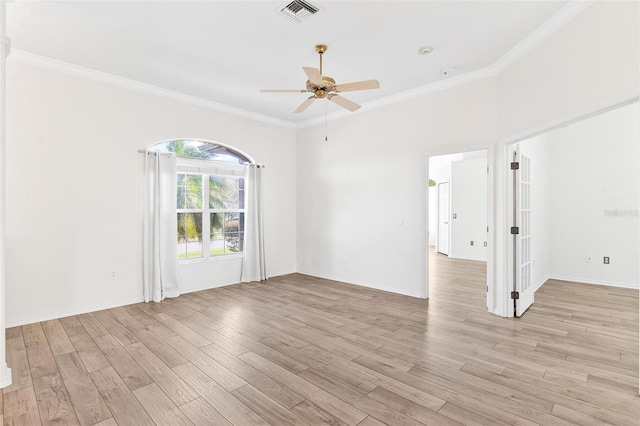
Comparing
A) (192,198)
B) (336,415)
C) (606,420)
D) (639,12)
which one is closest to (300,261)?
(192,198)

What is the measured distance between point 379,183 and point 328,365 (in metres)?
3.30

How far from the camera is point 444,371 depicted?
2568 millimetres

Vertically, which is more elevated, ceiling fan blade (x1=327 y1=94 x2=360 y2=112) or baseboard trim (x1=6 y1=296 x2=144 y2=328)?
ceiling fan blade (x1=327 y1=94 x2=360 y2=112)

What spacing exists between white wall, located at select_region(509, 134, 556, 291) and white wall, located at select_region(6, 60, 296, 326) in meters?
5.45

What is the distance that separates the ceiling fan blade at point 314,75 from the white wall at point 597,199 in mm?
5358

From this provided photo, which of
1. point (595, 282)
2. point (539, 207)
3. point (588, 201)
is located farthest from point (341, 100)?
point (595, 282)

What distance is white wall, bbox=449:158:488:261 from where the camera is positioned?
827 centimetres

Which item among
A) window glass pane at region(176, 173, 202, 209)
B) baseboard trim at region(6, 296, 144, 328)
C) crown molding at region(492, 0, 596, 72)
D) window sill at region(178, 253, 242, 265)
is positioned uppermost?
crown molding at region(492, 0, 596, 72)

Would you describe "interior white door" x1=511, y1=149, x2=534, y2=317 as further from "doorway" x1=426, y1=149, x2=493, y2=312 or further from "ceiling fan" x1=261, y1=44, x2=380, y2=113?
"doorway" x1=426, y1=149, x2=493, y2=312

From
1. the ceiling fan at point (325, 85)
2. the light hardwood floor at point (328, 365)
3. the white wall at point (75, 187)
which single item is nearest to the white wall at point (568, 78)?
the light hardwood floor at point (328, 365)

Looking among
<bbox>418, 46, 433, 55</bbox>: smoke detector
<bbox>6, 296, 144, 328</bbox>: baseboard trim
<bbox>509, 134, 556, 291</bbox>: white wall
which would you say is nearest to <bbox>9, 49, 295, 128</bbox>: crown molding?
<bbox>6, 296, 144, 328</bbox>: baseboard trim

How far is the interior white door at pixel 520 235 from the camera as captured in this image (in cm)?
382

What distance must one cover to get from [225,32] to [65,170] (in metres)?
2.72

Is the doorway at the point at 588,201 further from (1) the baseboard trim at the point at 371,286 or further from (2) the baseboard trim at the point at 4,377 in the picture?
(2) the baseboard trim at the point at 4,377
